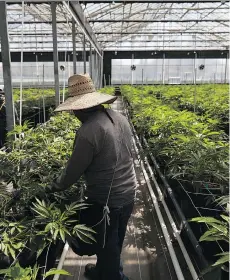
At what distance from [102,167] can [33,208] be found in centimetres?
42

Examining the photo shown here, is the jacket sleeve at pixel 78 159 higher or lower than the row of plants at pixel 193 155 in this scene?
higher

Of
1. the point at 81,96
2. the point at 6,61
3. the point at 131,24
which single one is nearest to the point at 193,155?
the point at 81,96

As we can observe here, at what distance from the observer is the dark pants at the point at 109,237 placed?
1.79 m

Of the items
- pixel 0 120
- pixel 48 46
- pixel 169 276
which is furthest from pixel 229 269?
pixel 48 46

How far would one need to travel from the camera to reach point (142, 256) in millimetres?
2445

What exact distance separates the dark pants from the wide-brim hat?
57 centimetres

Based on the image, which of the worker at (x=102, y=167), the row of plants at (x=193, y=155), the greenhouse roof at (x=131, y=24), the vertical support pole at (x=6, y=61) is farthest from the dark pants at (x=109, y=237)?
the greenhouse roof at (x=131, y=24)

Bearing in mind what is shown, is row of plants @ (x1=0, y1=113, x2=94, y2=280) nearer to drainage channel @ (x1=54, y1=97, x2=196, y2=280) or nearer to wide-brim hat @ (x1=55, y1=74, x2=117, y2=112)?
drainage channel @ (x1=54, y1=97, x2=196, y2=280)

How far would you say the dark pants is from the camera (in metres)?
1.79

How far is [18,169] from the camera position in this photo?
227 cm

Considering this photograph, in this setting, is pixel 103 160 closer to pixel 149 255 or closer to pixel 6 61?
pixel 149 255

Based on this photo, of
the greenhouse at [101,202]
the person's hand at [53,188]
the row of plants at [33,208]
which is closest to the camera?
the row of plants at [33,208]

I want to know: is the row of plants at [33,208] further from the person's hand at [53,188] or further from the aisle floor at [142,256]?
the aisle floor at [142,256]

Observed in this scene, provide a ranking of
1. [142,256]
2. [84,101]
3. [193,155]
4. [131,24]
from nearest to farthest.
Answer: [84,101], [193,155], [142,256], [131,24]
